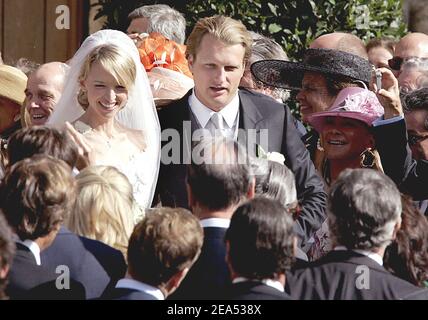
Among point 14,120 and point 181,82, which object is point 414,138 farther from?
point 14,120

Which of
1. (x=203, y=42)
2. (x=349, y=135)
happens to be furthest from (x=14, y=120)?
(x=349, y=135)

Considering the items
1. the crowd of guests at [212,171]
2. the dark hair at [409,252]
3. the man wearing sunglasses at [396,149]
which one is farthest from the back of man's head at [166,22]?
the dark hair at [409,252]

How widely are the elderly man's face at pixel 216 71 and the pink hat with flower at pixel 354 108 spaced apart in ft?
1.62

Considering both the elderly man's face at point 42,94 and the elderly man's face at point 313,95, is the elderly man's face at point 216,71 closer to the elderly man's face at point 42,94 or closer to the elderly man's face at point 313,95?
the elderly man's face at point 313,95

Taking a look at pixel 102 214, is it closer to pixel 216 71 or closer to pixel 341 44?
pixel 216 71

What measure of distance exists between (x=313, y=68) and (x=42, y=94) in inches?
56.3

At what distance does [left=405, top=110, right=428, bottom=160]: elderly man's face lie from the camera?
18.0 feet

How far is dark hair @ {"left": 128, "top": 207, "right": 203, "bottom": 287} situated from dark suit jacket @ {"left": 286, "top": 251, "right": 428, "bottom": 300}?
415 millimetres

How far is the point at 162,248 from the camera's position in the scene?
384 centimetres

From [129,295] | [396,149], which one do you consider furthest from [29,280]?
[396,149]

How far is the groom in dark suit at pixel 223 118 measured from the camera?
5191 millimetres
